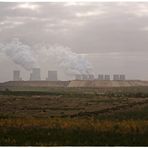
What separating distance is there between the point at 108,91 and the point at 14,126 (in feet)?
47.6

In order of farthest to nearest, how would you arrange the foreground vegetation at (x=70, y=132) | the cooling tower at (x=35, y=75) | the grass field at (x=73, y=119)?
the cooling tower at (x=35, y=75), the grass field at (x=73, y=119), the foreground vegetation at (x=70, y=132)

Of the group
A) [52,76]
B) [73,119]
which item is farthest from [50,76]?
[73,119]

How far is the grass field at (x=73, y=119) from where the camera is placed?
15.6 m

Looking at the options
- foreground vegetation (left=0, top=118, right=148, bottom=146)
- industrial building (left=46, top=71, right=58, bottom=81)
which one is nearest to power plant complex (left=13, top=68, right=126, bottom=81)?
industrial building (left=46, top=71, right=58, bottom=81)

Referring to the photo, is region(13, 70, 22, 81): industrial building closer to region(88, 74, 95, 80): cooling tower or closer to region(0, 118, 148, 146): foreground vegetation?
region(0, 118, 148, 146): foreground vegetation

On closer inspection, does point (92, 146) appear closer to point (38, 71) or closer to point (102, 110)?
point (38, 71)

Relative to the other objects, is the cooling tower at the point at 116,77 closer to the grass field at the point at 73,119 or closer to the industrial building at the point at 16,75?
the grass field at the point at 73,119

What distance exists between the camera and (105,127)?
17828mm

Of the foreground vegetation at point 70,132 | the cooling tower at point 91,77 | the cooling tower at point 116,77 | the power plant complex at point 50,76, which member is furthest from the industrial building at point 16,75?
the cooling tower at point 116,77

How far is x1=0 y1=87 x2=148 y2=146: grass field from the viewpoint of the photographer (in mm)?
15633

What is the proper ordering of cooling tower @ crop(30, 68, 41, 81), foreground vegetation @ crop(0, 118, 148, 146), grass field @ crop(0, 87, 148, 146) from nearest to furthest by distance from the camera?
foreground vegetation @ crop(0, 118, 148, 146) < grass field @ crop(0, 87, 148, 146) < cooling tower @ crop(30, 68, 41, 81)

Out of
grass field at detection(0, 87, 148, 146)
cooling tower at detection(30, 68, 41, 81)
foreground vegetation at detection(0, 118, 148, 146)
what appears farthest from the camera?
cooling tower at detection(30, 68, 41, 81)

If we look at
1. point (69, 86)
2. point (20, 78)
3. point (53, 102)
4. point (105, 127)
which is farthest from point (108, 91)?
point (105, 127)

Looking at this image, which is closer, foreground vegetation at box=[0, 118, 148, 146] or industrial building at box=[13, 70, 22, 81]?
foreground vegetation at box=[0, 118, 148, 146]
